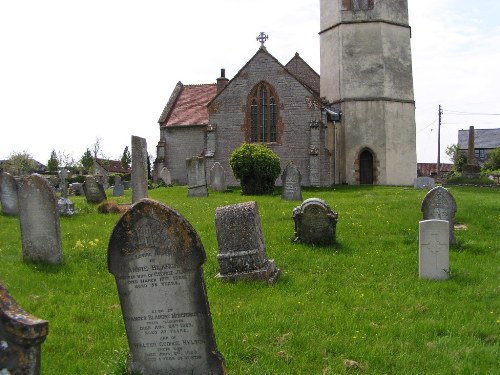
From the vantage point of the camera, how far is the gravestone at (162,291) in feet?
15.3

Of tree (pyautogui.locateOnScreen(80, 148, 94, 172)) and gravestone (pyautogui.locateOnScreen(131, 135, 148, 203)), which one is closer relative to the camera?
gravestone (pyautogui.locateOnScreen(131, 135, 148, 203))

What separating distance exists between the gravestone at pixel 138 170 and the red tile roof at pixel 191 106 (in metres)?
22.7

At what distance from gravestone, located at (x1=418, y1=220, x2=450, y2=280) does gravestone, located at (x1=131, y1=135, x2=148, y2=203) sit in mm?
8286

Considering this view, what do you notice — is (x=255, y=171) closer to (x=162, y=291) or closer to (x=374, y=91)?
(x=374, y=91)

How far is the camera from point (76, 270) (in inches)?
349

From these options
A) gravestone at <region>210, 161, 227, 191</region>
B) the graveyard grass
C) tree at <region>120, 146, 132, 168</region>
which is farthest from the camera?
tree at <region>120, 146, 132, 168</region>

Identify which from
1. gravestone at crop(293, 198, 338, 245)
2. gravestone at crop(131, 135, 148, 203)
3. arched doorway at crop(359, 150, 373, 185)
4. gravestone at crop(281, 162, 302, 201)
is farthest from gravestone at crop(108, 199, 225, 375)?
arched doorway at crop(359, 150, 373, 185)

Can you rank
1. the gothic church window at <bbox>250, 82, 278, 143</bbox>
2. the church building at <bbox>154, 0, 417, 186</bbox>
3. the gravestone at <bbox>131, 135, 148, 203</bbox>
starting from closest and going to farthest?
1. the gravestone at <bbox>131, 135, 148, 203</bbox>
2. the church building at <bbox>154, 0, 417, 186</bbox>
3. the gothic church window at <bbox>250, 82, 278, 143</bbox>

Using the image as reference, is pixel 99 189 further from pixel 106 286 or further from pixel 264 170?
pixel 106 286

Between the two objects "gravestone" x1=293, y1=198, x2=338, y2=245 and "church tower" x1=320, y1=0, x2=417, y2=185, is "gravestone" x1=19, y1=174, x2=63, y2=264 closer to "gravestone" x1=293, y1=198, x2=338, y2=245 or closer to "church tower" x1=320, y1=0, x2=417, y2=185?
"gravestone" x1=293, y1=198, x2=338, y2=245

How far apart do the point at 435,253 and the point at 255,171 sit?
15.5m

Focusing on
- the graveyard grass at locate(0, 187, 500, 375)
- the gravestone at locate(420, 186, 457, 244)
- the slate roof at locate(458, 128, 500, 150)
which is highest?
the slate roof at locate(458, 128, 500, 150)

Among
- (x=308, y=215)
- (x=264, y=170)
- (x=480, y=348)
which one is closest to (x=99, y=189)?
(x=264, y=170)

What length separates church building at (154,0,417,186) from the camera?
3039cm
